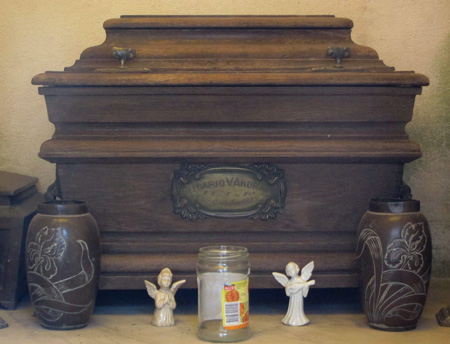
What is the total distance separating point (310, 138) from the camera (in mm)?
1621

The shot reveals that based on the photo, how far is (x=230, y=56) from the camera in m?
1.73

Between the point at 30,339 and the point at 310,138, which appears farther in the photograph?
the point at 310,138

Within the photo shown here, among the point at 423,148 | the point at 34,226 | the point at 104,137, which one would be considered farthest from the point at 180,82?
the point at 423,148

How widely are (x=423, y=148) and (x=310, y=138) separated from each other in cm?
61

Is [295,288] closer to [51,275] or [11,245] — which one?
[51,275]

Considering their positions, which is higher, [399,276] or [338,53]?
[338,53]

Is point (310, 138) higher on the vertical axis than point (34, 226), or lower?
higher

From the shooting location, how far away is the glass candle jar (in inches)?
55.4

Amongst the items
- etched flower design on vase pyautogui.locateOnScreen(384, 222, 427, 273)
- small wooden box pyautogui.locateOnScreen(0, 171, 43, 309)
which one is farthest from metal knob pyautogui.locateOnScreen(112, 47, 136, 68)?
etched flower design on vase pyautogui.locateOnScreen(384, 222, 427, 273)

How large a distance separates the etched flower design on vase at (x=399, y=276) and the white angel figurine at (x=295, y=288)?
0.14 meters

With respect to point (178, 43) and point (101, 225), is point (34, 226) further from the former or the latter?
point (178, 43)

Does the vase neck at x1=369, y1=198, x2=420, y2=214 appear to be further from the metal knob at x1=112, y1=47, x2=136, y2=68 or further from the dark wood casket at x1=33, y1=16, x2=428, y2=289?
the metal knob at x1=112, y1=47, x2=136, y2=68

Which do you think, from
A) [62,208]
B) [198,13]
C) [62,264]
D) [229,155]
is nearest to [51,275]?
[62,264]

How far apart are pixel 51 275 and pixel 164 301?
0.83 feet
